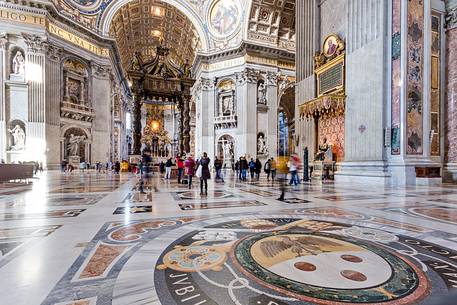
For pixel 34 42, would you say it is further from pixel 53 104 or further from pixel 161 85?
pixel 161 85

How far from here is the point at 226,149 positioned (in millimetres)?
26141

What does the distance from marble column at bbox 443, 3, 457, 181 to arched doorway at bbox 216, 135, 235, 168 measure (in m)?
17.3

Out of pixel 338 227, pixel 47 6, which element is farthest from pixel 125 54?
pixel 338 227

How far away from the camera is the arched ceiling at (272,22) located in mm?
23625

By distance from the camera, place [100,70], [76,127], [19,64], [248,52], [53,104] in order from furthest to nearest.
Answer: [100,70], [248,52], [76,127], [53,104], [19,64]

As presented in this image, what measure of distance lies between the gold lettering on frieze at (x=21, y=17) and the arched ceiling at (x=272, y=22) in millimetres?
17804

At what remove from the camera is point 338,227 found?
334cm

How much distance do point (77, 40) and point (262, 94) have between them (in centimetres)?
1844

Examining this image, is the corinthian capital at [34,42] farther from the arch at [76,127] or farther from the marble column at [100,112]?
the arch at [76,127]

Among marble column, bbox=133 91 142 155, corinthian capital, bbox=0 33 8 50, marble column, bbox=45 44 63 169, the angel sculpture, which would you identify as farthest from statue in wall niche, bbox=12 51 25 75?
the angel sculpture

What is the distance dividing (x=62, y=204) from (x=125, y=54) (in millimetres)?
35689

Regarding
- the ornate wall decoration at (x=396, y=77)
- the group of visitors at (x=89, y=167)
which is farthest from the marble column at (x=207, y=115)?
the ornate wall decoration at (x=396, y=77)

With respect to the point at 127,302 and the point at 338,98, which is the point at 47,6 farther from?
the point at 127,302

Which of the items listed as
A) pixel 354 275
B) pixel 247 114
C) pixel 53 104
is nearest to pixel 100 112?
pixel 53 104
